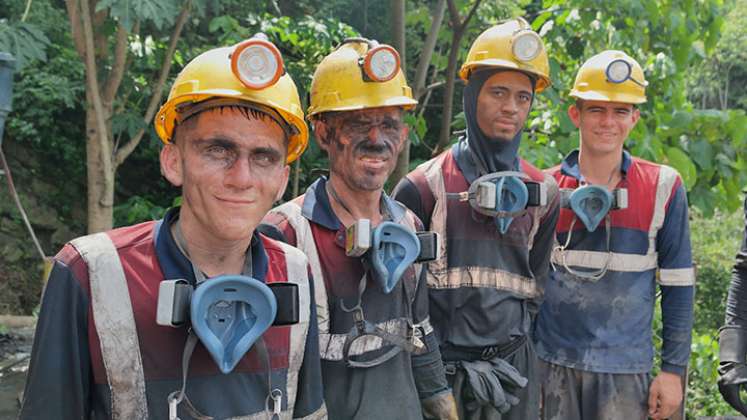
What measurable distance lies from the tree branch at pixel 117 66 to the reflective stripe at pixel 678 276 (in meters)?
3.83


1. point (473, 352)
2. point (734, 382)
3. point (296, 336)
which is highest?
point (296, 336)

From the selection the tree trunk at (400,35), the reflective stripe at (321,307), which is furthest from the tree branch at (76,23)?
the reflective stripe at (321,307)

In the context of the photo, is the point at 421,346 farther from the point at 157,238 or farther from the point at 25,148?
the point at 25,148

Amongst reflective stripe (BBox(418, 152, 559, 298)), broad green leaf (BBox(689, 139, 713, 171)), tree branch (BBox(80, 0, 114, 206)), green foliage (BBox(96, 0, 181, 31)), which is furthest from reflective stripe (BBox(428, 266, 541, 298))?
tree branch (BBox(80, 0, 114, 206))

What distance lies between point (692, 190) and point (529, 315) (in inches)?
97.9

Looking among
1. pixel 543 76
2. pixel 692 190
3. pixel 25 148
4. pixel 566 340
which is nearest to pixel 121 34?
pixel 543 76

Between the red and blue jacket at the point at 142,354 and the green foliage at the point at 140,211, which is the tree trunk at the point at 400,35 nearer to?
the green foliage at the point at 140,211

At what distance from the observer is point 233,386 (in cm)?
191

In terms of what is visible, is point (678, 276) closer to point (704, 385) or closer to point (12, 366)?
point (704, 385)

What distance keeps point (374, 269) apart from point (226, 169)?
754 mm

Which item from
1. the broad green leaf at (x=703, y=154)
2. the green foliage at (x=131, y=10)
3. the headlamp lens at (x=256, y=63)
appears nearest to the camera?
the headlamp lens at (x=256, y=63)

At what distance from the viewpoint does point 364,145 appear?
2.72 m

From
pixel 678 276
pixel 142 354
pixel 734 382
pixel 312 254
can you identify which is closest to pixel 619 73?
pixel 678 276

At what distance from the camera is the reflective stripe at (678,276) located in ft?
11.6
